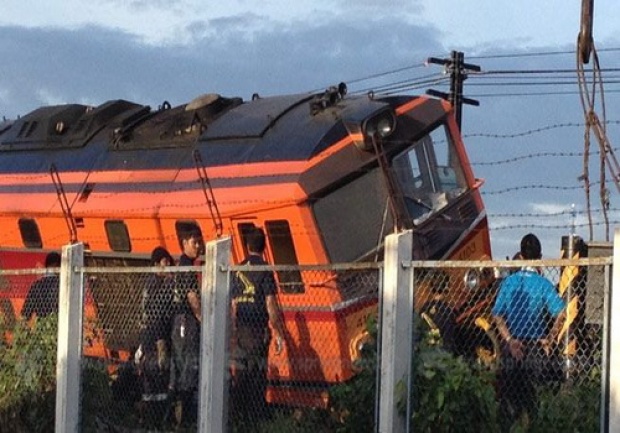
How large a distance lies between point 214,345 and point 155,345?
1373 millimetres

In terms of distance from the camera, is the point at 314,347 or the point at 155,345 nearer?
the point at 155,345

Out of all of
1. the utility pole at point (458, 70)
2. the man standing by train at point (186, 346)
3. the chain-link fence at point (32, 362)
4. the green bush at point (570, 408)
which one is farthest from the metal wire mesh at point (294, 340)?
the utility pole at point (458, 70)

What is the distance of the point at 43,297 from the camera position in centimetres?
1152

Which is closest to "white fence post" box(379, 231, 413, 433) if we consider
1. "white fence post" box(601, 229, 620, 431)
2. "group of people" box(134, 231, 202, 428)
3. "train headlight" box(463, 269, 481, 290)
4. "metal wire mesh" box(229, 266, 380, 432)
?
"metal wire mesh" box(229, 266, 380, 432)

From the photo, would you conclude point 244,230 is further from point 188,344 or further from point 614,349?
point 614,349

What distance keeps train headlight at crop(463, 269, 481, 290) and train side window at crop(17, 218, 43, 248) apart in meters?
5.88

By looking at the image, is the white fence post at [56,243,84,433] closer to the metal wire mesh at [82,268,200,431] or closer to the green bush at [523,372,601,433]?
the metal wire mesh at [82,268,200,431]

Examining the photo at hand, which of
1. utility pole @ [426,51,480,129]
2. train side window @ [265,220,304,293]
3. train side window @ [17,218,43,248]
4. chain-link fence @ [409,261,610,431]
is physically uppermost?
utility pole @ [426,51,480,129]

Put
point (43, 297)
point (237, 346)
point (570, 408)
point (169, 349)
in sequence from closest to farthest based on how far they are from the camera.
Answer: point (570, 408) → point (237, 346) → point (169, 349) → point (43, 297)

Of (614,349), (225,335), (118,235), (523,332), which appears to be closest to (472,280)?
(523,332)

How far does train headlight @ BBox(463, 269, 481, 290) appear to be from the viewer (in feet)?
32.8

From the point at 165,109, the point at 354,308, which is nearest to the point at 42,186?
the point at 165,109

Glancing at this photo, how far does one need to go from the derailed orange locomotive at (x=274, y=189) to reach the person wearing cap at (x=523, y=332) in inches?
33.4

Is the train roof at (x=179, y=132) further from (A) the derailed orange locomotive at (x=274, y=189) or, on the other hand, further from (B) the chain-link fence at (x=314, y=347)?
(B) the chain-link fence at (x=314, y=347)
